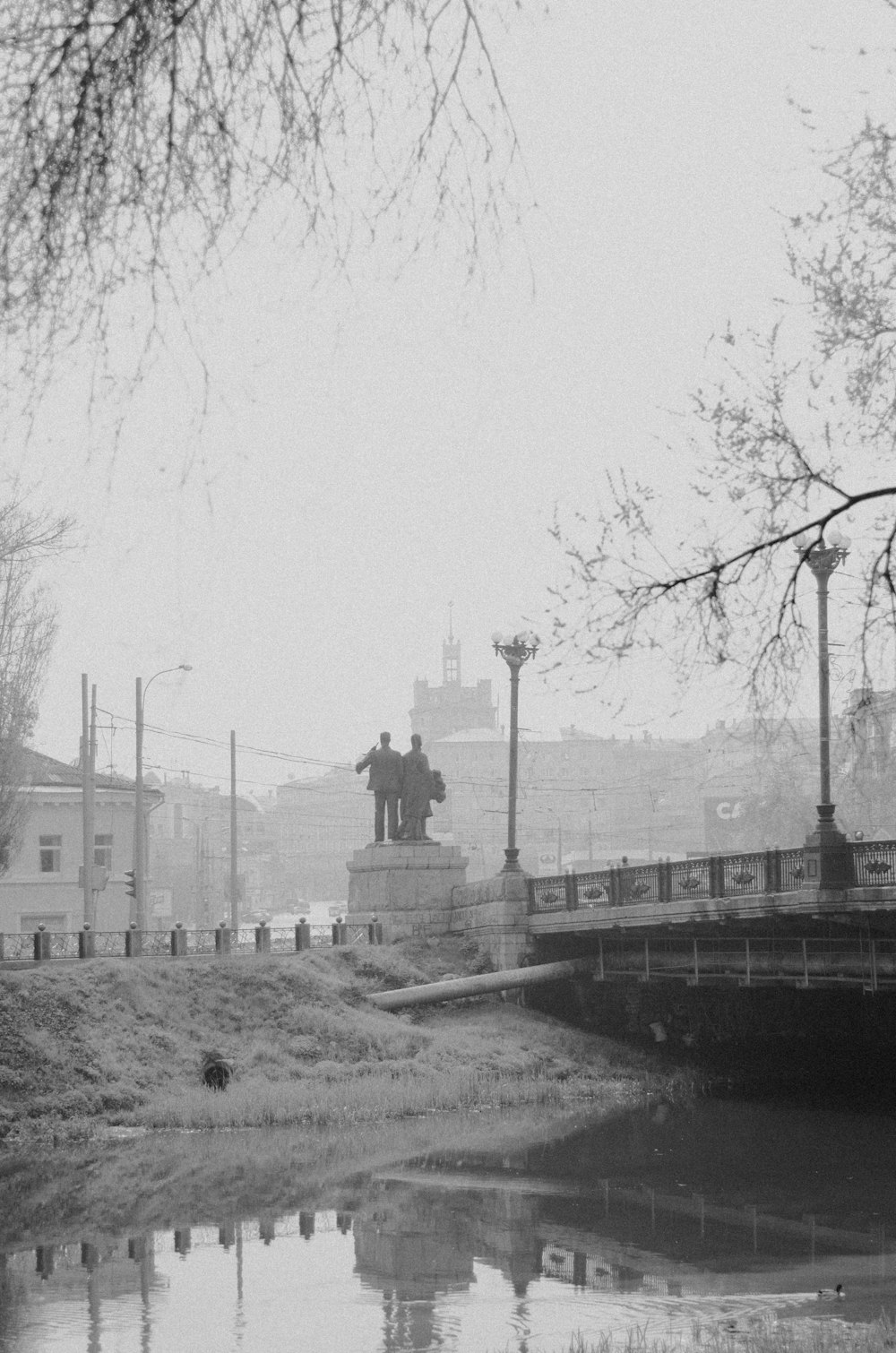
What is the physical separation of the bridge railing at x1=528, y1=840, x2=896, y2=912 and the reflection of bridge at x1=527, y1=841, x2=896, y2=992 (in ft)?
0.08

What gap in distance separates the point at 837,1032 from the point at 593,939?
5185mm

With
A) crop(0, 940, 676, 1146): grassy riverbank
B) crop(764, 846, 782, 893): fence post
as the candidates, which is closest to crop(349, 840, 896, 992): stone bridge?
crop(764, 846, 782, 893): fence post

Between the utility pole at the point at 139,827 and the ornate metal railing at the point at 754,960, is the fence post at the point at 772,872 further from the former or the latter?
the utility pole at the point at 139,827

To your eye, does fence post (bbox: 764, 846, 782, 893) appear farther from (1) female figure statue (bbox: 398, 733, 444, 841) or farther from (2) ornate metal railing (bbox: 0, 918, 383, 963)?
(1) female figure statue (bbox: 398, 733, 444, 841)

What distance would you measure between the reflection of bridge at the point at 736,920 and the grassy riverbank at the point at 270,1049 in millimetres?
2308

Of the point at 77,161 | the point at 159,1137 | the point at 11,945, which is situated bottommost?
the point at 159,1137

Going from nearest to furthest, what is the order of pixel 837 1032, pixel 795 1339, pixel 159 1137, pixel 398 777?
pixel 795 1339
pixel 159 1137
pixel 837 1032
pixel 398 777

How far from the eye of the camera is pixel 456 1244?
1852 cm

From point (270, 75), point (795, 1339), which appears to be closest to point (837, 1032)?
point (795, 1339)

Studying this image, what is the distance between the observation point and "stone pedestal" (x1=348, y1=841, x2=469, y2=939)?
3891cm

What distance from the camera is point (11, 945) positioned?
3481 centimetres

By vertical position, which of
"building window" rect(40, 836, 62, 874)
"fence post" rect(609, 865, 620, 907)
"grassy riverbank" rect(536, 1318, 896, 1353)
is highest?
"building window" rect(40, 836, 62, 874)

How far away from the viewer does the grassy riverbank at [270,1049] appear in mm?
28031

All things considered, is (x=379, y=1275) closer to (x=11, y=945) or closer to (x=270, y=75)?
(x=270, y=75)
